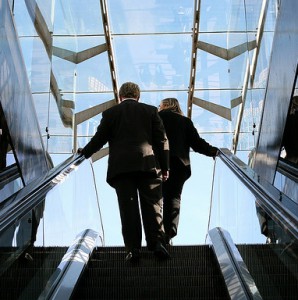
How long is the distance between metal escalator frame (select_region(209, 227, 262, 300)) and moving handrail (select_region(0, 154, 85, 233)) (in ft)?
4.71

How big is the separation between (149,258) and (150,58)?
34.6ft

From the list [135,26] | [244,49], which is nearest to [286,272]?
[244,49]

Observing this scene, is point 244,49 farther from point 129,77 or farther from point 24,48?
point 129,77

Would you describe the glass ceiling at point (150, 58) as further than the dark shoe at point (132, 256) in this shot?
Yes

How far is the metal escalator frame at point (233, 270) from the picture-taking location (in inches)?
175

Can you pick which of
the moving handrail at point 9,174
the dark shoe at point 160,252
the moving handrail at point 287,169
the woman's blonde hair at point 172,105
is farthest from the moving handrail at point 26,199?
the woman's blonde hair at point 172,105

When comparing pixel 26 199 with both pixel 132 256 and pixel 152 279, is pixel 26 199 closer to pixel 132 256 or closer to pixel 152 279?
pixel 152 279

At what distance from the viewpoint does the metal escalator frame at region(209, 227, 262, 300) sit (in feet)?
14.6

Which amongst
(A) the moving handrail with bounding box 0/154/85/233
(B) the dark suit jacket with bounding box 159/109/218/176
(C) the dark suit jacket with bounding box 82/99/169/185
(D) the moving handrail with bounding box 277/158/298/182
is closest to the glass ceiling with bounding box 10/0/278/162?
(B) the dark suit jacket with bounding box 159/109/218/176

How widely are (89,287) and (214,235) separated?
1.79 meters

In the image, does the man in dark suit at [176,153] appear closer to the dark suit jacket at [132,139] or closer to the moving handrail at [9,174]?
the dark suit jacket at [132,139]

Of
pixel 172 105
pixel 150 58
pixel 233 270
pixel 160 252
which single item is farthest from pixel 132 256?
pixel 150 58

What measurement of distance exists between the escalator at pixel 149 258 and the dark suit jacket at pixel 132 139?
0.44 m

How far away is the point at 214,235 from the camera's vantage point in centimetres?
658
